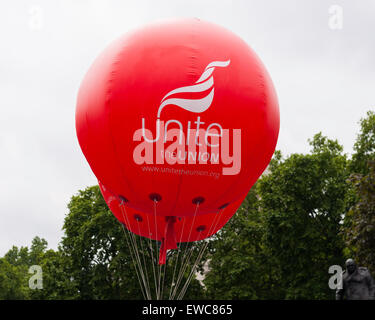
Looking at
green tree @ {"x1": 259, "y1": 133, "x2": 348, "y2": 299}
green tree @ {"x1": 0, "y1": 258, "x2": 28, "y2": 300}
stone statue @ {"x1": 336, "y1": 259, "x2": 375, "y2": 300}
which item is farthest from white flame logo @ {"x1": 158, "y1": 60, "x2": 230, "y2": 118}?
green tree @ {"x1": 0, "y1": 258, "x2": 28, "y2": 300}

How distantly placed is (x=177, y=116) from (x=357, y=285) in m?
5.42

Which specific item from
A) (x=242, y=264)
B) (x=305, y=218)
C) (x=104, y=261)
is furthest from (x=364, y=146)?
(x=104, y=261)

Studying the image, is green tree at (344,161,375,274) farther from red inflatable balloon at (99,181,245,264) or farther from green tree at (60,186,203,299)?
green tree at (60,186,203,299)

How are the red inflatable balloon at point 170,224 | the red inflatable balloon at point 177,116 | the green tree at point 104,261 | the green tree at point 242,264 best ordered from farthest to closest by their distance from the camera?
the green tree at point 242,264
the green tree at point 104,261
the red inflatable balloon at point 170,224
the red inflatable balloon at point 177,116

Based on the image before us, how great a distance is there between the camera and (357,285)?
10.5 metres

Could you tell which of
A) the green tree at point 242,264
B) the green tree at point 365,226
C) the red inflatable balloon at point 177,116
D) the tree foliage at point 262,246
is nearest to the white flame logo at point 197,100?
the red inflatable balloon at point 177,116

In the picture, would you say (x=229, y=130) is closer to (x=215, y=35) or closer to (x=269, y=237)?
(x=215, y=35)

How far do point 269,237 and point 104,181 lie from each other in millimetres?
19435

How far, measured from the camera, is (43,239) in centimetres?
7812

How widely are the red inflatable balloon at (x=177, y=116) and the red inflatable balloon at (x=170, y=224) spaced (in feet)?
3.30

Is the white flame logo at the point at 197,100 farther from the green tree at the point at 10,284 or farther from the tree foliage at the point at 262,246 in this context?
the green tree at the point at 10,284

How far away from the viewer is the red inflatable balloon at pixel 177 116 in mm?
10305
